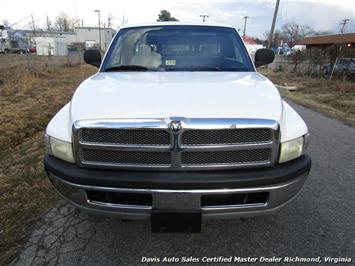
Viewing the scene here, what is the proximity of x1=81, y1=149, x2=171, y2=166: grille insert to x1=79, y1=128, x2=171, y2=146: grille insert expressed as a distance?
0.25 feet

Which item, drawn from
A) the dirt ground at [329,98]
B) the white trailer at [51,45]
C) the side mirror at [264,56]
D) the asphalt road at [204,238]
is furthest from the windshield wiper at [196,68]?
the white trailer at [51,45]

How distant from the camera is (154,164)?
2.28 meters

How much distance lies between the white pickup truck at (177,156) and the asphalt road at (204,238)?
19.6 inches

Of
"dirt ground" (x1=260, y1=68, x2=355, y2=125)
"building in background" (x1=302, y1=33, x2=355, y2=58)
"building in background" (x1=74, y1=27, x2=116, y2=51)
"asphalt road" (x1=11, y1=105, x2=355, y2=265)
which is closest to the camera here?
"asphalt road" (x1=11, y1=105, x2=355, y2=265)

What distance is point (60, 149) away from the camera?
2434 millimetres

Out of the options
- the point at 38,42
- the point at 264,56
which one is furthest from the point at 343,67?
the point at 38,42

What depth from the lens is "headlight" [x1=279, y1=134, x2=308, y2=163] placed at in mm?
2352

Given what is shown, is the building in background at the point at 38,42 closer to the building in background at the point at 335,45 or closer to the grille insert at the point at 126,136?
the building in background at the point at 335,45

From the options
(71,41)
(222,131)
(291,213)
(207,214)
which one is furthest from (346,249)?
(71,41)

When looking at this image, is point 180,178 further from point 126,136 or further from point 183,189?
point 126,136

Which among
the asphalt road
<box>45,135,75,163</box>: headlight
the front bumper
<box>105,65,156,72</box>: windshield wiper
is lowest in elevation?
the asphalt road

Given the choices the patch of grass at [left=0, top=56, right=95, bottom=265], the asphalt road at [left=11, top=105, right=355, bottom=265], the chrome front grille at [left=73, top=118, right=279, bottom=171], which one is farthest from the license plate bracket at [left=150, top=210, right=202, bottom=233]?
the patch of grass at [left=0, top=56, right=95, bottom=265]

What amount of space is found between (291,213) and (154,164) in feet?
5.85

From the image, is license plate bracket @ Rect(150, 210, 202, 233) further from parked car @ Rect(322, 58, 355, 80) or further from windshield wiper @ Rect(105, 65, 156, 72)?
parked car @ Rect(322, 58, 355, 80)
